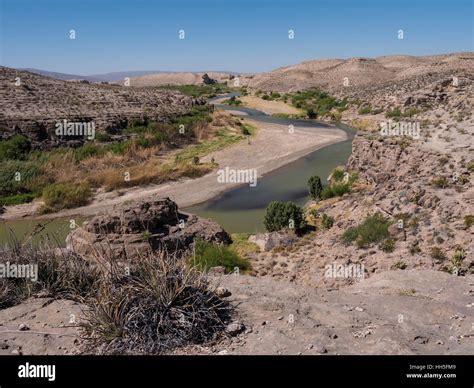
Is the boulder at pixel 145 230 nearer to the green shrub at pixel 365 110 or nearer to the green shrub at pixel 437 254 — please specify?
the green shrub at pixel 437 254

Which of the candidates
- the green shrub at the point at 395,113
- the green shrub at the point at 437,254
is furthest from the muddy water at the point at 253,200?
the green shrub at the point at 437,254

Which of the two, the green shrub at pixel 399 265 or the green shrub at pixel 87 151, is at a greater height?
the green shrub at pixel 87 151

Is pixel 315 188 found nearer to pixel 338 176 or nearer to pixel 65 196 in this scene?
pixel 338 176

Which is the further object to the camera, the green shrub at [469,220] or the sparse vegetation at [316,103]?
the sparse vegetation at [316,103]

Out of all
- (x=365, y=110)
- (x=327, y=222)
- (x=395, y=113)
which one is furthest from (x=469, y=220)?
(x=365, y=110)

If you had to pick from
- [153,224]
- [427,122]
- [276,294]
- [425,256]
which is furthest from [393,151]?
[276,294]
